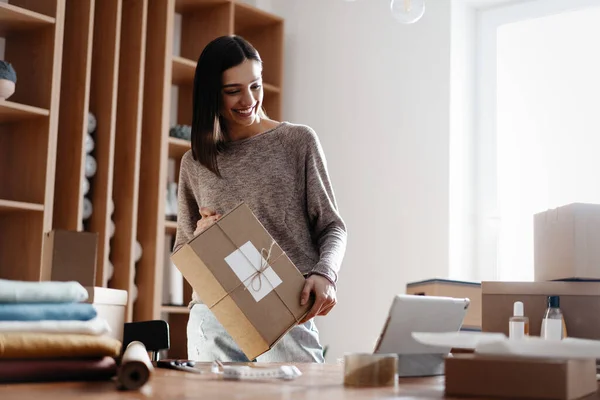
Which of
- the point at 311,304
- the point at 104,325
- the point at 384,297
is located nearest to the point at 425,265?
the point at 384,297

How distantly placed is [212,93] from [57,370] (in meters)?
1.04

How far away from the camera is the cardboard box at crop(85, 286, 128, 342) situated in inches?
51.4

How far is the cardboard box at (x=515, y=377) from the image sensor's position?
2.86 feet

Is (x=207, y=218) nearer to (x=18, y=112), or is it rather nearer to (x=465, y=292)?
(x=465, y=292)

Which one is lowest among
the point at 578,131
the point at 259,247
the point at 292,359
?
the point at 292,359

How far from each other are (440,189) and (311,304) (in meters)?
2.05

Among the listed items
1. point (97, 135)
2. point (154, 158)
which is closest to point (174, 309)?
point (154, 158)

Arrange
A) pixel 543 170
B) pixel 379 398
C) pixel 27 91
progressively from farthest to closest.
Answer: pixel 543 170, pixel 27 91, pixel 379 398

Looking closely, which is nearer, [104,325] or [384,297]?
[104,325]

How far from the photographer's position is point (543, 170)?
11.1 feet

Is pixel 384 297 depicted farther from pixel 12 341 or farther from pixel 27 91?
pixel 12 341

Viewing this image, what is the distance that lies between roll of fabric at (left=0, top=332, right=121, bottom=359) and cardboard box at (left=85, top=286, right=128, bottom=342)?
0.29 metres

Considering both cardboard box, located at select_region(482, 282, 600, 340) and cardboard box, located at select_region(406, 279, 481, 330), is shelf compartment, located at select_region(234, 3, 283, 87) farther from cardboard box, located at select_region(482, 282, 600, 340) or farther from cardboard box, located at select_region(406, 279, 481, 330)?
cardboard box, located at select_region(482, 282, 600, 340)

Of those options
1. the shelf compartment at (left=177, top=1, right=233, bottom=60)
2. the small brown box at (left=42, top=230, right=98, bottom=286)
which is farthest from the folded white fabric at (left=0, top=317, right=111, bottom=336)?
the shelf compartment at (left=177, top=1, right=233, bottom=60)
